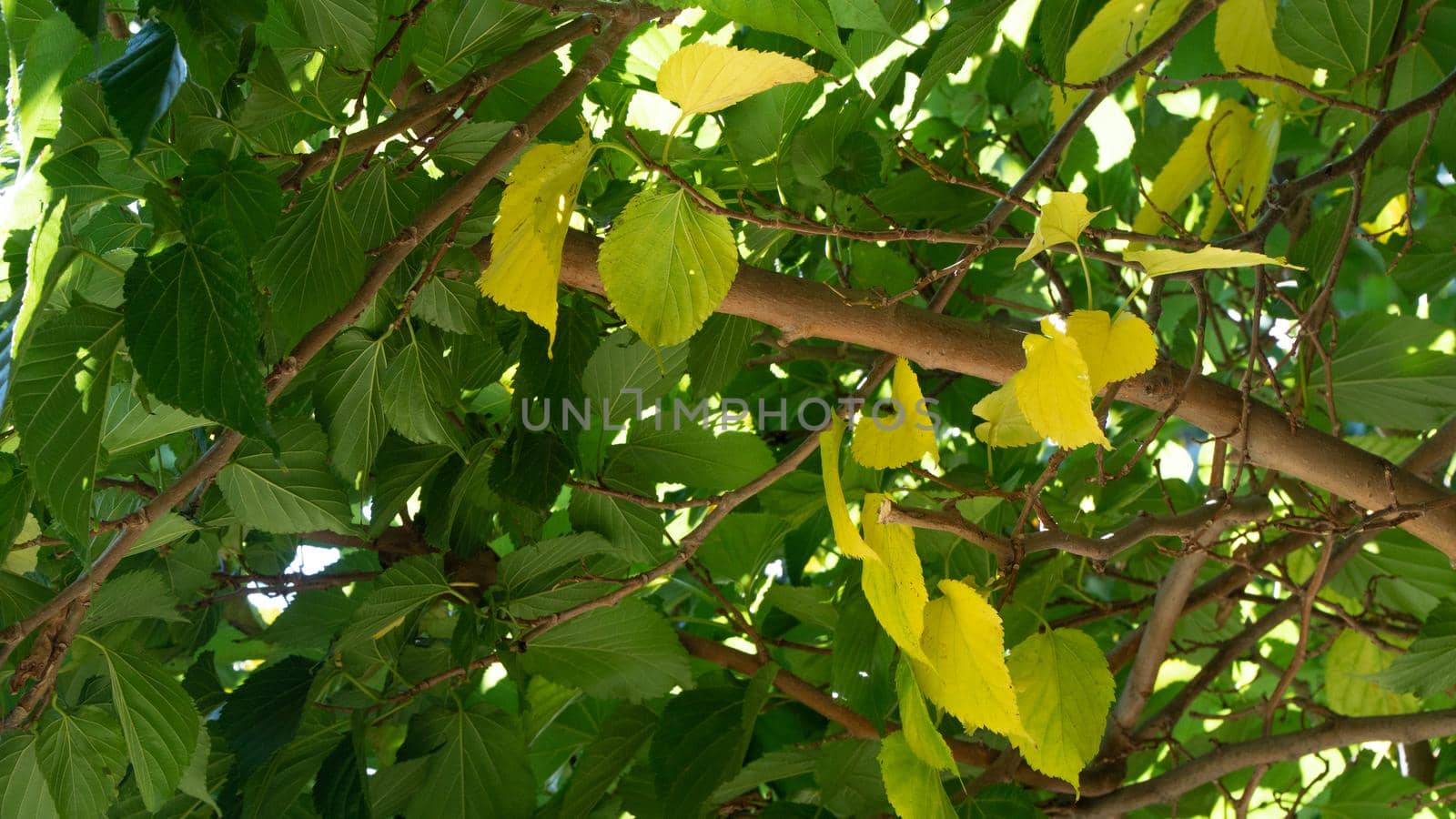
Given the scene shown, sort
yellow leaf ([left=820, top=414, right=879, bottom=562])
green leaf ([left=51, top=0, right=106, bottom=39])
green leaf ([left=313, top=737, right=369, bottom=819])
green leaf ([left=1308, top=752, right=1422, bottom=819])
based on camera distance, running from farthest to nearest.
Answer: green leaf ([left=1308, top=752, right=1422, bottom=819]) < green leaf ([left=313, top=737, right=369, bottom=819]) < yellow leaf ([left=820, top=414, right=879, bottom=562]) < green leaf ([left=51, top=0, right=106, bottom=39])

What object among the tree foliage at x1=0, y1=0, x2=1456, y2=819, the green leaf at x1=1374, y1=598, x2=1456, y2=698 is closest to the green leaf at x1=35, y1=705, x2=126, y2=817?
the tree foliage at x1=0, y1=0, x2=1456, y2=819

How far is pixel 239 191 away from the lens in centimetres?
41

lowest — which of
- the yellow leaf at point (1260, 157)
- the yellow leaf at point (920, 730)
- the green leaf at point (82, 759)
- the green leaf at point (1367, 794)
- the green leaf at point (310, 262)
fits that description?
the green leaf at point (1367, 794)

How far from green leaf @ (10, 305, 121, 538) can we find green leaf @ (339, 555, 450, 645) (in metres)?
0.23

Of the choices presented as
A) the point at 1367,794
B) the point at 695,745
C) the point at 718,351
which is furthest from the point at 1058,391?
the point at 1367,794

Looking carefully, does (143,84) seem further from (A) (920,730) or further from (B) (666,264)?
(A) (920,730)

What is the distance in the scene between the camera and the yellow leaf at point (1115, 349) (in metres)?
0.42

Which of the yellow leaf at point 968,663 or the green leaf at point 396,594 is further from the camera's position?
the green leaf at point 396,594

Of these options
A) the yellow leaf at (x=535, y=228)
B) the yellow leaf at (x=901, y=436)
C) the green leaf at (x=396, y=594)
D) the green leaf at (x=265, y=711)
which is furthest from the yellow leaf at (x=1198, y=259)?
the green leaf at (x=265, y=711)

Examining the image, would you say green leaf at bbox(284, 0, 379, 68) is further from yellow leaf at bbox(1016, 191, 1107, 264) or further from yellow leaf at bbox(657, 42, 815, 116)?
yellow leaf at bbox(1016, 191, 1107, 264)

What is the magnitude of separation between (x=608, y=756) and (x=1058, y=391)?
17.9 inches

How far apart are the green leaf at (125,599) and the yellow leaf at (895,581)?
399 mm

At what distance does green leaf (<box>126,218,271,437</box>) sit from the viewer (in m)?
0.37

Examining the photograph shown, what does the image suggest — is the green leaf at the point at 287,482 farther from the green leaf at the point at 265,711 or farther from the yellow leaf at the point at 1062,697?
the yellow leaf at the point at 1062,697
